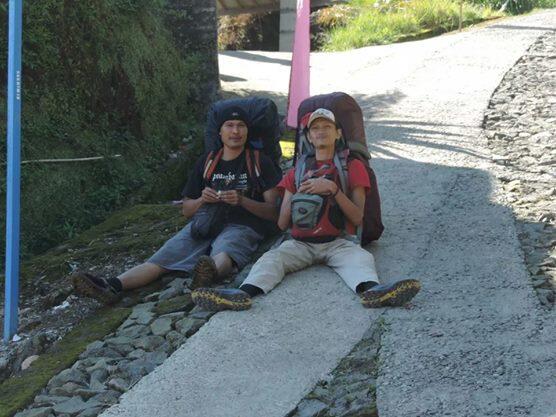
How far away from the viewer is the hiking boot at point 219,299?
5898 mm

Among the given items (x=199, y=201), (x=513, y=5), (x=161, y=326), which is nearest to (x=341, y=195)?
(x=199, y=201)

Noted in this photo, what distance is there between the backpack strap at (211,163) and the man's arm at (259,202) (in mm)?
326

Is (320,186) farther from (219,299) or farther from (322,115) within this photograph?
(219,299)

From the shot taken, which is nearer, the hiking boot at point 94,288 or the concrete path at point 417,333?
the concrete path at point 417,333

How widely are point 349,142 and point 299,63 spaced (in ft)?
10.1

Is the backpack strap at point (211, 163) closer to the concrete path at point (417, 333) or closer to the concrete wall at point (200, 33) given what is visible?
the concrete path at point (417, 333)

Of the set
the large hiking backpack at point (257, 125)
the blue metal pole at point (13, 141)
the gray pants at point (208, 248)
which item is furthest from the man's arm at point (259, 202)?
the blue metal pole at point (13, 141)

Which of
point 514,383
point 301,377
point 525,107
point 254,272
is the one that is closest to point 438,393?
point 514,383

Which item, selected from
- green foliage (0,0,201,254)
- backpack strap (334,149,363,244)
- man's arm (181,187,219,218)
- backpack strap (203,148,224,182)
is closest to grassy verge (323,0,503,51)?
green foliage (0,0,201,254)

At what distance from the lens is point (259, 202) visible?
22.8ft

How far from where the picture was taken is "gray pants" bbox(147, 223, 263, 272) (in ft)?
22.3

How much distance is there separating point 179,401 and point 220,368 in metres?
0.38

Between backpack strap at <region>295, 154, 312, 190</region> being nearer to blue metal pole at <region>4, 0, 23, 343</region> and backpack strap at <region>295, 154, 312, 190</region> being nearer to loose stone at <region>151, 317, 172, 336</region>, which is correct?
loose stone at <region>151, 317, 172, 336</region>

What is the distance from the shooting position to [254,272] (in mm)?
6273
